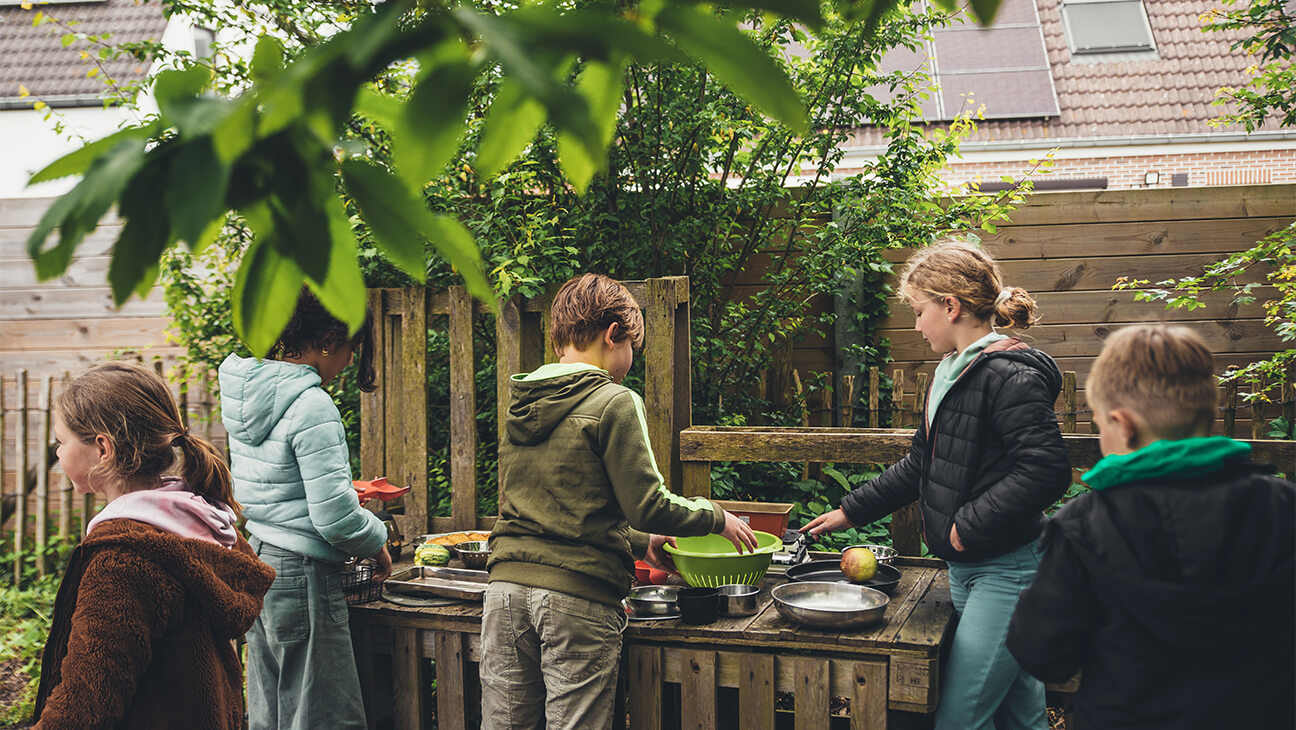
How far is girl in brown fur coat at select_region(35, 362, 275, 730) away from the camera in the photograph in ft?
6.56

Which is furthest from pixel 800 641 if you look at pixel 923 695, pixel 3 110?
pixel 3 110

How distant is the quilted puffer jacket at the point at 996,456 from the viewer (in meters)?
2.50

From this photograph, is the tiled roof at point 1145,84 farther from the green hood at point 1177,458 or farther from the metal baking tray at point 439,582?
the green hood at point 1177,458

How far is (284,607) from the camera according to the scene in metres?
2.85

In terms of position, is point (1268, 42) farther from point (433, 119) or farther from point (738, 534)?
point (433, 119)

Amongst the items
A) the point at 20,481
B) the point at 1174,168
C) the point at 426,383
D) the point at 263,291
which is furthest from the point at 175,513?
the point at 1174,168

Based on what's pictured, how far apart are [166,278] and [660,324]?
3.24 meters

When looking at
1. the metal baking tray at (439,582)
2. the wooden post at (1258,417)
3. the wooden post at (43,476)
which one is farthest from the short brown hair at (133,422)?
the wooden post at (1258,417)

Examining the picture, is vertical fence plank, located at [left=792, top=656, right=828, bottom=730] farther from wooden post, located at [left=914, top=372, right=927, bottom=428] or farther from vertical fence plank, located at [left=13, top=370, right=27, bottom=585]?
vertical fence plank, located at [left=13, top=370, right=27, bottom=585]

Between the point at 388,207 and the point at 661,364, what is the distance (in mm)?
2945

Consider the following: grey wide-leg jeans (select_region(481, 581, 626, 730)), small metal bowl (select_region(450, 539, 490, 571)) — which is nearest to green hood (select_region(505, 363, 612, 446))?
grey wide-leg jeans (select_region(481, 581, 626, 730))

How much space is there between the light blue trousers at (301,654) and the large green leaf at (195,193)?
2.49 meters

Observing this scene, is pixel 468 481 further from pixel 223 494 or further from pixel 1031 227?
pixel 1031 227

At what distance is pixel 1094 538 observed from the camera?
1.86m
